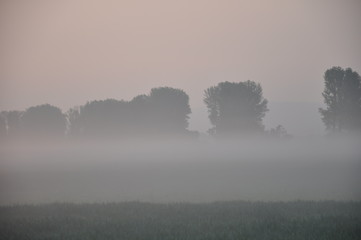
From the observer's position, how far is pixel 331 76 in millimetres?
66500

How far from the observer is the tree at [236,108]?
72.2 m

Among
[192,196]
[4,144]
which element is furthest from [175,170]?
[4,144]

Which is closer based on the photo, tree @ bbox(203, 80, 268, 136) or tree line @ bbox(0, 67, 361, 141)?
tree line @ bbox(0, 67, 361, 141)

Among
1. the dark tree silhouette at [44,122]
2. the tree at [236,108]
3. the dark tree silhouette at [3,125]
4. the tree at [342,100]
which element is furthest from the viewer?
the dark tree silhouette at [3,125]

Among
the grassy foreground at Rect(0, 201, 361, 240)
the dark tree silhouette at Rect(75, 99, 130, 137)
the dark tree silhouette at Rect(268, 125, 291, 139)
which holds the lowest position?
the grassy foreground at Rect(0, 201, 361, 240)

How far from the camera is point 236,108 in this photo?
73312 millimetres

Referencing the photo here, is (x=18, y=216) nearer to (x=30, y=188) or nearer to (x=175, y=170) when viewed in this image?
(x=30, y=188)

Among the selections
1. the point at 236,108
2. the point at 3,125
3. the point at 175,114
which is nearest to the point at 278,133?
the point at 236,108

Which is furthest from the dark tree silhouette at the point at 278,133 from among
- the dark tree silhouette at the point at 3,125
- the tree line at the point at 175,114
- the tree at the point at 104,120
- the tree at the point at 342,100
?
the dark tree silhouette at the point at 3,125

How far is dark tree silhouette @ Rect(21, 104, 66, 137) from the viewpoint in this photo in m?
87.2

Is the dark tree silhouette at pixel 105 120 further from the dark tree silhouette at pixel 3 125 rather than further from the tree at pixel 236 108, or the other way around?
the dark tree silhouette at pixel 3 125

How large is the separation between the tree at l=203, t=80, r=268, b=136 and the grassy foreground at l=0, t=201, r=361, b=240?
53.3m

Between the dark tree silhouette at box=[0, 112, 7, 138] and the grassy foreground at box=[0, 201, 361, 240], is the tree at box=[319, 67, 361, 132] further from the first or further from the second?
the dark tree silhouette at box=[0, 112, 7, 138]

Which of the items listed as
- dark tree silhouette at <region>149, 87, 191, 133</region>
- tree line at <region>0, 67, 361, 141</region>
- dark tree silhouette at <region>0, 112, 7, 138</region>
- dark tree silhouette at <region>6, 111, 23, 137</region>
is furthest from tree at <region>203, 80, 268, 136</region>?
dark tree silhouette at <region>0, 112, 7, 138</region>
